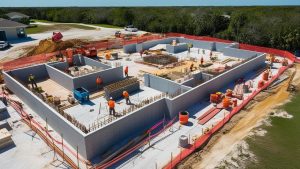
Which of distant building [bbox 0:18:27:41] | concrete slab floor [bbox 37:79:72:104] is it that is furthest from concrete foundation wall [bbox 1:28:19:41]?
concrete slab floor [bbox 37:79:72:104]

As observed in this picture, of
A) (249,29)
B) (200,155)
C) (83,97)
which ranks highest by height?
(249,29)

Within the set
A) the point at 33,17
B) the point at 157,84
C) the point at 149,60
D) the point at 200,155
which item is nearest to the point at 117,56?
the point at 149,60

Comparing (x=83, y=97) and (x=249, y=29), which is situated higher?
(x=249, y=29)

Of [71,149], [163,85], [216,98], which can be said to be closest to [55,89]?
[163,85]

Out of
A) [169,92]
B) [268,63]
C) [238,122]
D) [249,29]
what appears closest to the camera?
[238,122]

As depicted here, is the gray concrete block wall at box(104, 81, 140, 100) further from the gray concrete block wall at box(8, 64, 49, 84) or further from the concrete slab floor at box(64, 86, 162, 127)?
the gray concrete block wall at box(8, 64, 49, 84)

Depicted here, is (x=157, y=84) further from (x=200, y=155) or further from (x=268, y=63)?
(x=268, y=63)

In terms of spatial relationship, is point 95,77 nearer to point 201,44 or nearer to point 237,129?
point 237,129
